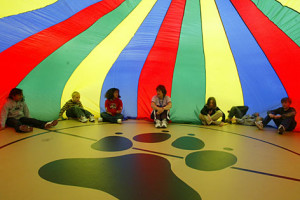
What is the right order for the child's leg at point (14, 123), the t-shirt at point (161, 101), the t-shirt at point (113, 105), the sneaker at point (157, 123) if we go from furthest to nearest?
the t-shirt at point (113, 105)
the t-shirt at point (161, 101)
the sneaker at point (157, 123)
the child's leg at point (14, 123)

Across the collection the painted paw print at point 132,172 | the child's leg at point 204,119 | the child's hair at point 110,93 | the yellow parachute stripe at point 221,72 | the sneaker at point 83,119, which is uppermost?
the yellow parachute stripe at point 221,72

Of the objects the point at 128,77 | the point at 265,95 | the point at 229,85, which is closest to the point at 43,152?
the point at 128,77

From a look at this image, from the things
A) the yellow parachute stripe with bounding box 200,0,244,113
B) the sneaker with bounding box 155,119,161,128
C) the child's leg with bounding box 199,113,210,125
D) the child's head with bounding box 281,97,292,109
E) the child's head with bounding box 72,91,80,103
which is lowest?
the sneaker with bounding box 155,119,161,128

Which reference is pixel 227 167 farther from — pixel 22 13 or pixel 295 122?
pixel 22 13

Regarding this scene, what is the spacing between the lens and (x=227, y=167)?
1.71m

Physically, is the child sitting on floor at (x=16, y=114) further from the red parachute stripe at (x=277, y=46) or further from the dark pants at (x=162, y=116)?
the red parachute stripe at (x=277, y=46)

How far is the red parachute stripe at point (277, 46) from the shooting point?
120 inches

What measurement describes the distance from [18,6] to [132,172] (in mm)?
2362

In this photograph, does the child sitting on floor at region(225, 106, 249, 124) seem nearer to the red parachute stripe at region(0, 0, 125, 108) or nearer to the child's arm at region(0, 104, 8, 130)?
the red parachute stripe at region(0, 0, 125, 108)

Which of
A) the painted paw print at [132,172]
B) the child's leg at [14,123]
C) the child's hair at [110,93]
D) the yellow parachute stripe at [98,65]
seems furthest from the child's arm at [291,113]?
the child's leg at [14,123]

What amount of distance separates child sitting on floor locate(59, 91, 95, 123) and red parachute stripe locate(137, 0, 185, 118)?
3.43 ft

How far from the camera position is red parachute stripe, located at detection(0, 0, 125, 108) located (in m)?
3.03

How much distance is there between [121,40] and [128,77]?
795mm

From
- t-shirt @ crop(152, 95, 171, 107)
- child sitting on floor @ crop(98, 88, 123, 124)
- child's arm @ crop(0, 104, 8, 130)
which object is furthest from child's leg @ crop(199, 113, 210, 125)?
child's arm @ crop(0, 104, 8, 130)
